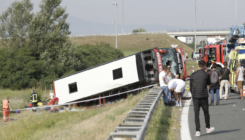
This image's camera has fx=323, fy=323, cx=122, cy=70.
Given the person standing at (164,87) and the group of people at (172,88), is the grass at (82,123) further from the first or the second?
the group of people at (172,88)

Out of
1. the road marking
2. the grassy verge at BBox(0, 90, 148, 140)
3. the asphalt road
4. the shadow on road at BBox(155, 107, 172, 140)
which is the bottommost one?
the grassy verge at BBox(0, 90, 148, 140)

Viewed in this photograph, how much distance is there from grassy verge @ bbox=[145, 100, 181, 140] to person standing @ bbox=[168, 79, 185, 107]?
112cm

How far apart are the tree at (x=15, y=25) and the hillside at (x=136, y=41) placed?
65367mm

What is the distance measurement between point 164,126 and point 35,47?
1275 inches

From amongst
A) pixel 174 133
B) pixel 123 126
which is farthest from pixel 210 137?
pixel 123 126

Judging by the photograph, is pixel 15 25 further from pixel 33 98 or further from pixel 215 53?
pixel 215 53

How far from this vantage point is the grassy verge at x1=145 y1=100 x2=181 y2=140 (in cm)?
772

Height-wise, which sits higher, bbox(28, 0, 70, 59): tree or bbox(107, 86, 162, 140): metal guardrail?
bbox(28, 0, 70, 59): tree

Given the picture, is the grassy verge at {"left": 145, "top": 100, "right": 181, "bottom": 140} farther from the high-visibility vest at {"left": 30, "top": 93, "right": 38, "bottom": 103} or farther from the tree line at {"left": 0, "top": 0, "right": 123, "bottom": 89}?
the tree line at {"left": 0, "top": 0, "right": 123, "bottom": 89}

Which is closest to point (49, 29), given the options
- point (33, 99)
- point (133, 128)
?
point (33, 99)

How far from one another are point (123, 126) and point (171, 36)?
377 feet

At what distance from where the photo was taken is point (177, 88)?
13.0 metres

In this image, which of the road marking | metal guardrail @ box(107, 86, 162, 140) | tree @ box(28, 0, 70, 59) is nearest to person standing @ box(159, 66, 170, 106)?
the road marking

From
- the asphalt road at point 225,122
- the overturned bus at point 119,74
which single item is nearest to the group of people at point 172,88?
the asphalt road at point 225,122
